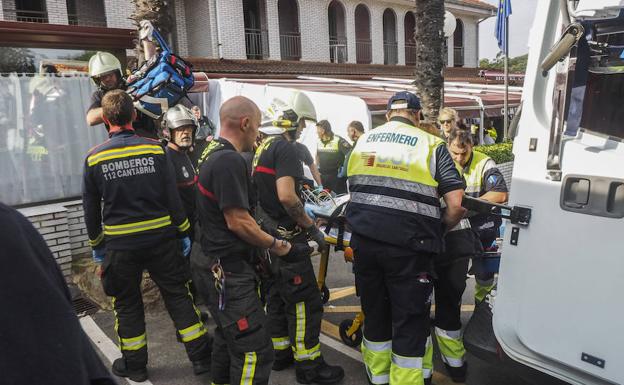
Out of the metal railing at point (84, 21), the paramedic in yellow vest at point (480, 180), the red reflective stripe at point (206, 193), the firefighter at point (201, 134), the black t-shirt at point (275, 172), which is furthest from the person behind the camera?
the metal railing at point (84, 21)

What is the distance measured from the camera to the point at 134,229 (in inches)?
125

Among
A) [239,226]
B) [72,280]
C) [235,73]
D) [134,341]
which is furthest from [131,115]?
[235,73]

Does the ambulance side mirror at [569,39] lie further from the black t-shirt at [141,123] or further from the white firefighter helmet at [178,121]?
the black t-shirt at [141,123]

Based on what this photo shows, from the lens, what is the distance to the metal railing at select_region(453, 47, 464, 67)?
22406 millimetres

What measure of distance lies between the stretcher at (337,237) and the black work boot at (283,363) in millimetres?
527

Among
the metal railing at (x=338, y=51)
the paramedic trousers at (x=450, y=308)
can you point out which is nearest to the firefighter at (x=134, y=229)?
the paramedic trousers at (x=450, y=308)

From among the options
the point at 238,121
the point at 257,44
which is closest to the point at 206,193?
the point at 238,121

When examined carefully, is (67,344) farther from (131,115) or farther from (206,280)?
(131,115)

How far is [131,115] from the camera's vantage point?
3238 mm

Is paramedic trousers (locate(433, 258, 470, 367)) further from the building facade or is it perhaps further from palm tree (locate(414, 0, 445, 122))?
the building facade

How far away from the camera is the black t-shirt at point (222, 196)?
256 cm

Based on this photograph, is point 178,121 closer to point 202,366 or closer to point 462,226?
point 202,366

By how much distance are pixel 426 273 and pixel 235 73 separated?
39.9 ft

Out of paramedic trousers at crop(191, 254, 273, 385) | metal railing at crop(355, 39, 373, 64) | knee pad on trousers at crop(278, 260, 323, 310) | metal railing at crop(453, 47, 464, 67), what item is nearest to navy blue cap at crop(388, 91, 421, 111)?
knee pad on trousers at crop(278, 260, 323, 310)
